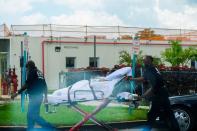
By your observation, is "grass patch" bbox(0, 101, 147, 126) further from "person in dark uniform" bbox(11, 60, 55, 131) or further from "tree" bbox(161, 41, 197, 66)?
"tree" bbox(161, 41, 197, 66)

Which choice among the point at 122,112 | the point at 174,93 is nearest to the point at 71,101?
the point at 122,112

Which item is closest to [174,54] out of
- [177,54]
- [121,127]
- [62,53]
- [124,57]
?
[177,54]

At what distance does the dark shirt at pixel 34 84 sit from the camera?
434 inches

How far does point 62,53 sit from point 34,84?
24238 millimetres

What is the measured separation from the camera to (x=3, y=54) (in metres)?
34.8

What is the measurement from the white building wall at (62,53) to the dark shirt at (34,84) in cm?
2266

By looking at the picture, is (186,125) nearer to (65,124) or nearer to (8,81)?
(65,124)

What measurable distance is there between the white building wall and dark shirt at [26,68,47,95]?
892 inches

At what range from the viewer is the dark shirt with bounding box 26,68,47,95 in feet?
36.2

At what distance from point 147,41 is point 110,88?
28.4m

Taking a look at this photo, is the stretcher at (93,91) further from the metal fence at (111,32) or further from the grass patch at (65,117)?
the metal fence at (111,32)

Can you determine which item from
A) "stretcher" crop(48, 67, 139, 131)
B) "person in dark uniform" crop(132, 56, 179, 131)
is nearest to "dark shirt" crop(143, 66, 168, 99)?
"person in dark uniform" crop(132, 56, 179, 131)

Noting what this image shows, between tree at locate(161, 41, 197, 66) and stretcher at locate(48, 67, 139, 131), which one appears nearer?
stretcher at locate(48, 67, 139, 131)

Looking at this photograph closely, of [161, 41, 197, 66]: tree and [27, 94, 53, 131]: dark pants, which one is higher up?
[161, 41, 197, 66]: tree
